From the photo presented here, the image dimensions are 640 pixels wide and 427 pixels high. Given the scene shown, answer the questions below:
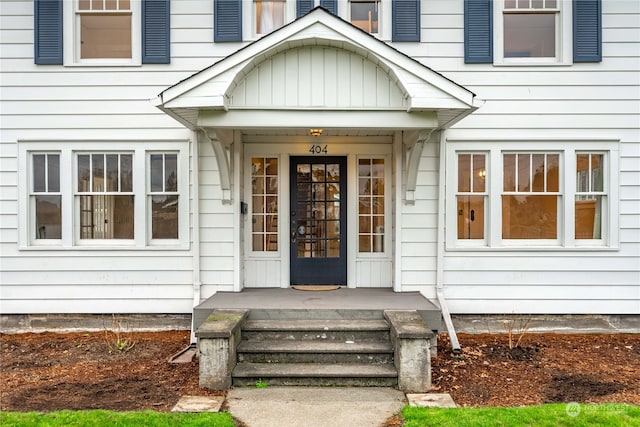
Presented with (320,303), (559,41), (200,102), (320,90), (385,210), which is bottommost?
(320,303)

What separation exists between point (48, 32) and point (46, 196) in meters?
2.34

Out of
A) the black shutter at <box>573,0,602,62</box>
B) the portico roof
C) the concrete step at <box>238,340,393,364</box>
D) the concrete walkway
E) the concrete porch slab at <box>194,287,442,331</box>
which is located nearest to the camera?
the concrete walkway

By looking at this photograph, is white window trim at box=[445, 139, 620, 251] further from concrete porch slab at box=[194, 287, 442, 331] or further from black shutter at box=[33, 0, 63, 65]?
black shutter at box=[33, 0, 63, 65]

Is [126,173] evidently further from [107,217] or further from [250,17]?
[250,17]

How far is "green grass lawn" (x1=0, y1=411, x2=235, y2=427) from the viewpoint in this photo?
3.35m

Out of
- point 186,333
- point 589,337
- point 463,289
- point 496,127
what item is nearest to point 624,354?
point 589,337

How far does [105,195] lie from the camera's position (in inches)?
244

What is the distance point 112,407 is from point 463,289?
181 inches

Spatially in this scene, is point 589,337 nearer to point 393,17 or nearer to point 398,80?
point 398,80

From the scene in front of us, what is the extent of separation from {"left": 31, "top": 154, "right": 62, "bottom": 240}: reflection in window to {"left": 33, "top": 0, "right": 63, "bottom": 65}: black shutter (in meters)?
1.39

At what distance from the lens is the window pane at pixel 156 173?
6148 mm

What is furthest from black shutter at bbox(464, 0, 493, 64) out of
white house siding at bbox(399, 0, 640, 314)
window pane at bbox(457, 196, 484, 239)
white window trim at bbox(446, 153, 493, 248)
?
window pane at bbox(457, 196, 484, 239)

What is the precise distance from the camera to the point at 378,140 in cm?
636

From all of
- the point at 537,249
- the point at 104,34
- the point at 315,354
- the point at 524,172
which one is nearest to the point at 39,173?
the point at 104,34
